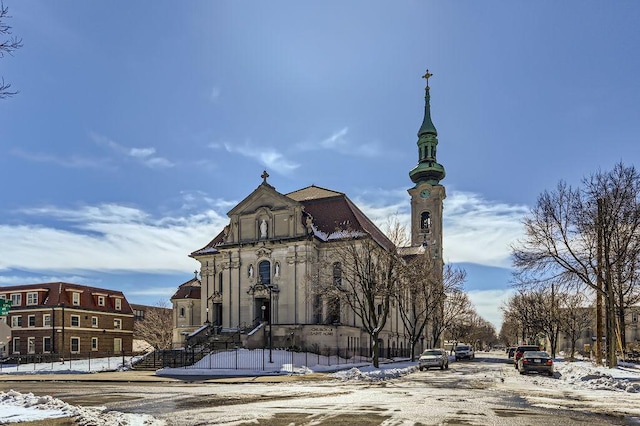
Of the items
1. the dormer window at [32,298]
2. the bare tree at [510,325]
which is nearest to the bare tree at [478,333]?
the bare tree at [510,325]

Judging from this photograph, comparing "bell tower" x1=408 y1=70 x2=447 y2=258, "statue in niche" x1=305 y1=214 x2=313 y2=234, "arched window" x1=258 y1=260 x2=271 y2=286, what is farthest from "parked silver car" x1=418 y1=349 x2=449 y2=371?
"bell tower" x1=408 y1=70 x2=447 y2=258

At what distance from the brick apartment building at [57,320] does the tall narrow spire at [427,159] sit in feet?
148

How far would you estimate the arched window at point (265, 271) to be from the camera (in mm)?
49219

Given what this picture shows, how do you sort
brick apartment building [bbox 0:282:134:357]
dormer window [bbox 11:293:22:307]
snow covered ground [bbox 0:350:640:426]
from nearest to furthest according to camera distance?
snow covered ground [bbox 0:350:640:426], brick apartment building [bbox 0:282:134:357], dormer window [bbox 11:293:22:307]

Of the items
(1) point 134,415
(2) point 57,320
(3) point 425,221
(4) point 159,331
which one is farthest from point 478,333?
(1) point 134,415

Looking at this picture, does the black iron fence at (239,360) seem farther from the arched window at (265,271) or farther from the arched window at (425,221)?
the arched window at (425,221)

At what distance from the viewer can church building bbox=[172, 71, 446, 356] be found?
45.6 metres

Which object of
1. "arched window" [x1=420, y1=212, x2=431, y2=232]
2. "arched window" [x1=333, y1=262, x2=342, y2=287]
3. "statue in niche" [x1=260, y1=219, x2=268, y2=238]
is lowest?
"arched window" [x1=333, y1=262, x2=342, y2=287]

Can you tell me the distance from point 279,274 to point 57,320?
28.0 metres

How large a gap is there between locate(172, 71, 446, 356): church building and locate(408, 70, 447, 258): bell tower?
22.2 m

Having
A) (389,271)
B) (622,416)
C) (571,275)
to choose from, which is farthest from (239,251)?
(622,416)

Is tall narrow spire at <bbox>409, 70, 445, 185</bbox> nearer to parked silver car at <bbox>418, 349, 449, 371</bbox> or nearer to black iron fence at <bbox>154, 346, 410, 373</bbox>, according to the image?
black iron fence at <bbox>154, 346, 410, 373</bbox>

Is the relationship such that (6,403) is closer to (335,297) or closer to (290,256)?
(335,297)

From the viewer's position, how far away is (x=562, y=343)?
5236 inches
